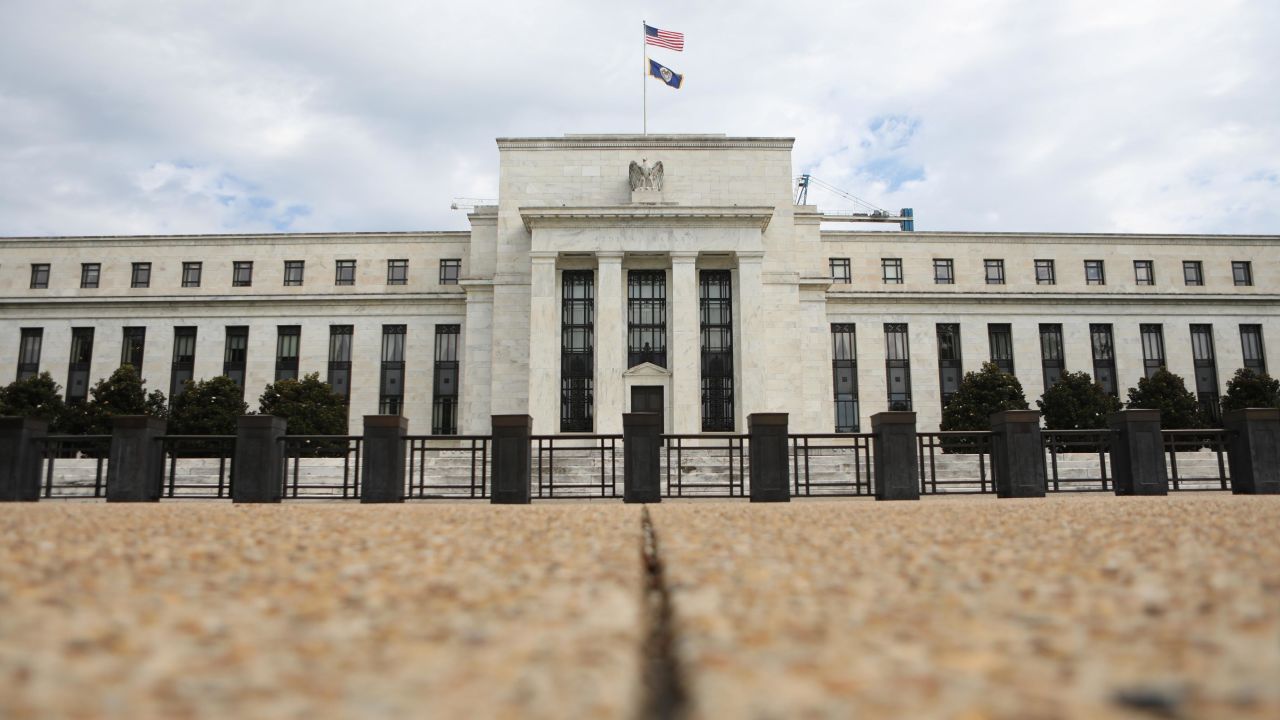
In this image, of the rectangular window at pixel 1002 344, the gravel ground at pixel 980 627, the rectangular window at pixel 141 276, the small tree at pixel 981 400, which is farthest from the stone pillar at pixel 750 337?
the rectangular window at pixel 141 276

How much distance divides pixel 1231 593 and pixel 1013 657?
6.16ft

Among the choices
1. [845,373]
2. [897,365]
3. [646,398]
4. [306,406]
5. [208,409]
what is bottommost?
[208,409]

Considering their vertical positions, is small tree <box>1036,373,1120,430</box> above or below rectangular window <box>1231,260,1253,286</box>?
below

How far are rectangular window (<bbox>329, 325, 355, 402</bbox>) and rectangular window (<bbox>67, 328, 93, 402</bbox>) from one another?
1507 cm

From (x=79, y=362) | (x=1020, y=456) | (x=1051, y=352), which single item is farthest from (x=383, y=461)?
(x=1051, y=352)

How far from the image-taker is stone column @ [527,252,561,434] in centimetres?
3897

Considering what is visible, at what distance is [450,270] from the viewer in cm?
5106

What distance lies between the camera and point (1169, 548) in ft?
18.4

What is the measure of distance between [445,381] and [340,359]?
651 centimetres

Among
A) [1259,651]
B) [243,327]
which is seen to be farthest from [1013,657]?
[243,327]

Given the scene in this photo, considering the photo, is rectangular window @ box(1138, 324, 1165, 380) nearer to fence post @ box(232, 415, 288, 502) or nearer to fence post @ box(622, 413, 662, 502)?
fence post @ box(622, 413, 662, 502)

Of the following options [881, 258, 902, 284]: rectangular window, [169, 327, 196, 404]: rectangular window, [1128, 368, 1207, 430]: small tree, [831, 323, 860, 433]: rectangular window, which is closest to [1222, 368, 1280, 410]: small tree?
[1128, 368, 1207, 430]: small tree

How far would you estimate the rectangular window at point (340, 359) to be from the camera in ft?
160

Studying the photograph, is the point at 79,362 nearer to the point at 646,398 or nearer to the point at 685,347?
the point at 646,398
